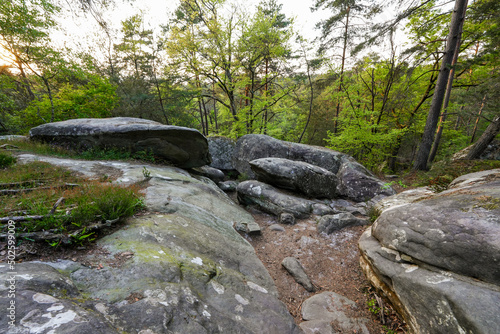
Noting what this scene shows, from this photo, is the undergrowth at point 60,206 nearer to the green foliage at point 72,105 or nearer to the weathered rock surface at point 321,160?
the weathered rock surface at point 321,160

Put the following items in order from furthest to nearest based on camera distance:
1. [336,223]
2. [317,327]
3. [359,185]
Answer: [359,185] → [336,223] → [317,327]

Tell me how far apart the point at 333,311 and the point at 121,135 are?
30.6 feet

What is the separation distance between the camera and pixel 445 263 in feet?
8.13

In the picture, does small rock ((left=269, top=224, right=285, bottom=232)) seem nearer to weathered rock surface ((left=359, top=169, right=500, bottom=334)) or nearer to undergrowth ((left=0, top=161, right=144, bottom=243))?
weathered rock surface ((left=359, top=169, right=500, bottom=334))

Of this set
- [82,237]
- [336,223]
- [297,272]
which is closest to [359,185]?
[336,223]

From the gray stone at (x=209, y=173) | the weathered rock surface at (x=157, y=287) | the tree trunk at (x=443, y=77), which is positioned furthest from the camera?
the gray stone at (x=209, y=173)

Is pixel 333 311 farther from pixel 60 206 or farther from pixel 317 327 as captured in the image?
pixel 60 206

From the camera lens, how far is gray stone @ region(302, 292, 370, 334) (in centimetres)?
298

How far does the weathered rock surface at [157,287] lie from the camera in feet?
4.70

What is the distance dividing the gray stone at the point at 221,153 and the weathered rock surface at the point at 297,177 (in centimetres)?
381

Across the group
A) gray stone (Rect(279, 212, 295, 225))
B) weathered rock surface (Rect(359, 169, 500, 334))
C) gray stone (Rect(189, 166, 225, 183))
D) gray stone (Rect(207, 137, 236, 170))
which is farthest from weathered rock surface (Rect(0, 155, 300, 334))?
gray stone (Rect(207, 137, 236, 170))

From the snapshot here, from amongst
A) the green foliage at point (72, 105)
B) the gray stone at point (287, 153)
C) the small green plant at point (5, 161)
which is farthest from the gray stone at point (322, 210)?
the green foliage at point (72, 105)

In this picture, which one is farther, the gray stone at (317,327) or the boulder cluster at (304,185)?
the boulder cluster at (304,185)

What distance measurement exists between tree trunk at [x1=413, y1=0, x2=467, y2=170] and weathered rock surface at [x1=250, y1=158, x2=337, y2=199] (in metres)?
4.67
